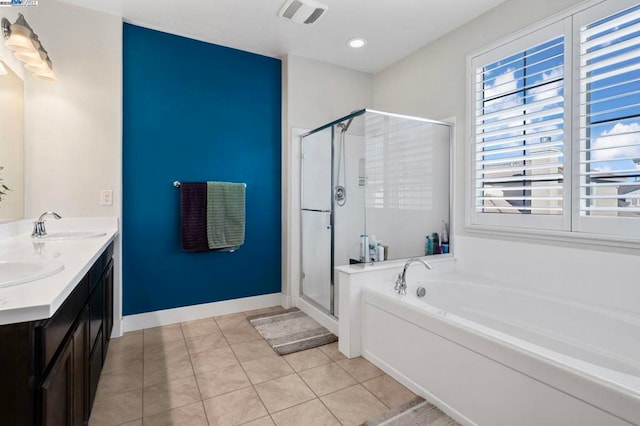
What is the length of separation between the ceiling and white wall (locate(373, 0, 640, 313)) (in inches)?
6.0

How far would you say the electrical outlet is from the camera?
256 cm

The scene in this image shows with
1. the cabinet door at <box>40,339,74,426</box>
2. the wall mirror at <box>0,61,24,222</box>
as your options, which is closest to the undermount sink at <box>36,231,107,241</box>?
the wall mirror at <box>0,61,24,222</box>

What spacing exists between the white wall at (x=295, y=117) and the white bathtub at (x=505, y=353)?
122 centimetres

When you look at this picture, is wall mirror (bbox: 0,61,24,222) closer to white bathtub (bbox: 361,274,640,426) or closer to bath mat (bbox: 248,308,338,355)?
bath mat (bbox: 248,308,338,355)

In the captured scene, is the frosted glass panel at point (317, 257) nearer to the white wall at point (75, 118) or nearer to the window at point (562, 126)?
the window at point (562, 126)

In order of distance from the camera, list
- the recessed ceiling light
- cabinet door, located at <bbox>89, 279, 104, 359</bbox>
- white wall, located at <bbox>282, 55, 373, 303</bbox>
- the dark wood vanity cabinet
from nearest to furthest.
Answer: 1. the dark wood vanity cabinet
2. cabinet door, located at <bbox>89, 279, 104, 359</bbox>
3. the recessed ceiling light
4. white wall, located at <bbox>282, 55, 373, 303</bbox>

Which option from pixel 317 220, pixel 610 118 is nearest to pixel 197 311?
pixel 317 220

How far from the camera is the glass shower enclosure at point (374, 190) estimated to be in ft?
8.51

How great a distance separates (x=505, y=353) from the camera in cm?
140

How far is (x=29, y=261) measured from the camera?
1364 millimetres

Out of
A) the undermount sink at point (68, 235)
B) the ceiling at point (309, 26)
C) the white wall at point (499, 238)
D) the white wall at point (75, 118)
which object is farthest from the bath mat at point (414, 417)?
the ceiling at point (309, 26)

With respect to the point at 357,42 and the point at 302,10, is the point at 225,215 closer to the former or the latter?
the point at 302,10

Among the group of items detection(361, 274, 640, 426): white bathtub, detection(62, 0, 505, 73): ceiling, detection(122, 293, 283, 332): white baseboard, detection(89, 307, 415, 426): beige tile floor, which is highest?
detection(62, 0, 505, 73): ceiling

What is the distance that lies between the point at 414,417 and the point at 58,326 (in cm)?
157
